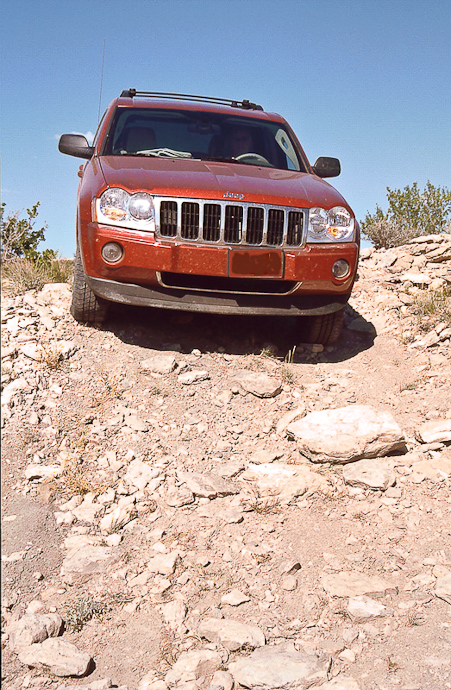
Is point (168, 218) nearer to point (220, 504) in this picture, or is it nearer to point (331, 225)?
point (331, 225)

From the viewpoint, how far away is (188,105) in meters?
6.96

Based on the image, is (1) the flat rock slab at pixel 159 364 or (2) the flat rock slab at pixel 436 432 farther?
(1) the flat rock slab at pixel 159 364

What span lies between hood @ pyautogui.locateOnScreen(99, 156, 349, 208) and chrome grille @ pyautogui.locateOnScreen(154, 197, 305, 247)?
64mm

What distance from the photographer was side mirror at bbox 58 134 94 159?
20.3 feet

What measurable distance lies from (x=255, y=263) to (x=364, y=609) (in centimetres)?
277

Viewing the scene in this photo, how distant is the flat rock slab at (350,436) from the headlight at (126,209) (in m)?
1.99

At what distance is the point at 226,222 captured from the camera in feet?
17.1

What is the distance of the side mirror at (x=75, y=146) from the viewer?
6.20 metres

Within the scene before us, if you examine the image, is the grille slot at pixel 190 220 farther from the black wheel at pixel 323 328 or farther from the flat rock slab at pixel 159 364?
the black wheel at pixel 323 328

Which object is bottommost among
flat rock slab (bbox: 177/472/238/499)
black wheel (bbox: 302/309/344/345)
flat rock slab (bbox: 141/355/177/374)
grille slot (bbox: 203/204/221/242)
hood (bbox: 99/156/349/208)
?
flat rock slab (bbox: 177/472/238/499)

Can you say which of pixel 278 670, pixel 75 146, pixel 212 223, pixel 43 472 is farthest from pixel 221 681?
pixel 75 146

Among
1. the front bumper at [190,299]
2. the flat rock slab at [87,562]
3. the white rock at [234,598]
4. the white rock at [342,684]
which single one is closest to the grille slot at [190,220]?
the front bumper at [190,299]

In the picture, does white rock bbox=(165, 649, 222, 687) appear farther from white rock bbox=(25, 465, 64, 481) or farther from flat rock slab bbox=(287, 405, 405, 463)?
flat rock slab bbox=(287, 405, 405, 463)

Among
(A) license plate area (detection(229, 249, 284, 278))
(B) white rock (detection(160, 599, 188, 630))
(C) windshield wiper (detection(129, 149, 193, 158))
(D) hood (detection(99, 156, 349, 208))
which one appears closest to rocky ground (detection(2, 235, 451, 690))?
(B) white rock (detection(160, 599, 188, 630))
